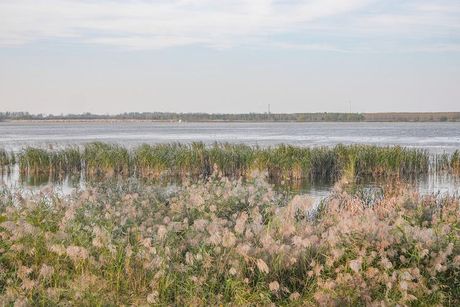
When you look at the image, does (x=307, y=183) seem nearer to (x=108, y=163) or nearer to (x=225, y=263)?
(x=108, y=163)

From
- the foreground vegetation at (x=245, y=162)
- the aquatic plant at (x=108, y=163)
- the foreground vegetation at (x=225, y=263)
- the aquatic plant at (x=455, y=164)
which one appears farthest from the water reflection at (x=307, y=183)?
the foreground vegetation at (x=225, y=263)

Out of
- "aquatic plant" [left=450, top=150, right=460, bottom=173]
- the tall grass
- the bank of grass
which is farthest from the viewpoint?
the bank of grass

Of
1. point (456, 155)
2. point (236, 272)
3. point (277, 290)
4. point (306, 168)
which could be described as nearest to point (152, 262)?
point (236, 272)

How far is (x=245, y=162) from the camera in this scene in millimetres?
29000

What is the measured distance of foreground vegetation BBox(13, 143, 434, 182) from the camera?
93.1 ft

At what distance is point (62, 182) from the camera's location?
28.4m

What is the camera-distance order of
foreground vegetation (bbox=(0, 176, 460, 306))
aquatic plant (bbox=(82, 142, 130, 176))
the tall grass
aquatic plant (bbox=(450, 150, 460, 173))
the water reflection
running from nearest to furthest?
foreground vegetation (bbox=(0, 176, 460, 306))
the water reflection
aquatic plant (bbox=(450, 150, 460, 173))
aquatic plant (bbox=(82, 142, 130, 176))
the tall grass

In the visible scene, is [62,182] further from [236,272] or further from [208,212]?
[236,272]

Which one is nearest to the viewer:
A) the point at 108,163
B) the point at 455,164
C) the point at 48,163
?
the point at 455,164

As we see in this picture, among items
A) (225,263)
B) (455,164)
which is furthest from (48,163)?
(225,263)

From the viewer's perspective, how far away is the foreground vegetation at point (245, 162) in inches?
1117

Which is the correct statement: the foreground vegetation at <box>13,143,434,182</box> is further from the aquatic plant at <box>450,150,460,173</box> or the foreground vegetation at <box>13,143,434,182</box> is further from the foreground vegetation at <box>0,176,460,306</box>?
the foreground vegetation at <box>0,176,460,306</box>

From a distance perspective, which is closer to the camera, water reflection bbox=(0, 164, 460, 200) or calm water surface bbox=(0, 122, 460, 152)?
water reflection bbox=(0, 164, 460, 200)

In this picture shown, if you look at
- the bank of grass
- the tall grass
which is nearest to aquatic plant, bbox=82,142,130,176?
the tall grass
